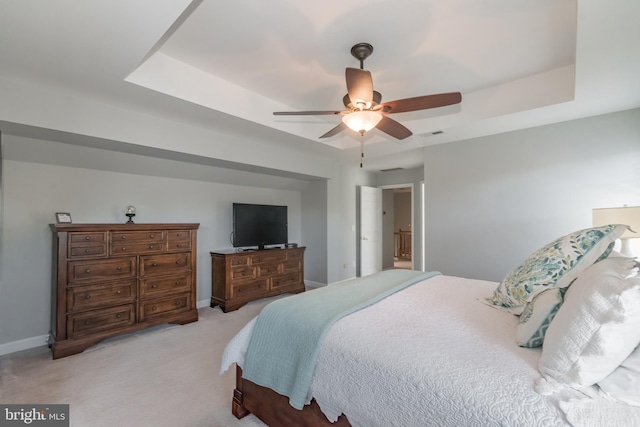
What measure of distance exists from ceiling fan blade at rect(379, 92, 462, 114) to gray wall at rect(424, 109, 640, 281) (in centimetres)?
188

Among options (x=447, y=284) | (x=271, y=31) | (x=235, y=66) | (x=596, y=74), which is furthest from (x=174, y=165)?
(x=596, y=74)

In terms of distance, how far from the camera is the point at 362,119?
88.4 inches

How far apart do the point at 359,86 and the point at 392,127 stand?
701 mm

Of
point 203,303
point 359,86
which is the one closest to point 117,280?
point 203,303

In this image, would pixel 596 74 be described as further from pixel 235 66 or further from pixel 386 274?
pixel 235 66

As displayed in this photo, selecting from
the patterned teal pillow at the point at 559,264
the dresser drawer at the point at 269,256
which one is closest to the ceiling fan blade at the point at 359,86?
the patterned teal pillow at the point at 559,264

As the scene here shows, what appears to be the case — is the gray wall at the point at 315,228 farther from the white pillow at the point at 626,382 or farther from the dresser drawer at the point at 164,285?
the white pillow at the point at 626,382

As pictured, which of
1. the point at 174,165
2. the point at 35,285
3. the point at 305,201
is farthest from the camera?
the point at 305,201

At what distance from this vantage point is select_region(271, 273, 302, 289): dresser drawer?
4.57 meters

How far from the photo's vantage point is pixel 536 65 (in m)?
2.55

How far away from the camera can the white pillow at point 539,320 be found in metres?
1.20

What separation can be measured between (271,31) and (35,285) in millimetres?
3334

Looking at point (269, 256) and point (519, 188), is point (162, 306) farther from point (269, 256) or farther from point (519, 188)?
point (519, 188)

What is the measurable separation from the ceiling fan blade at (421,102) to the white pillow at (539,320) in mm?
1400
